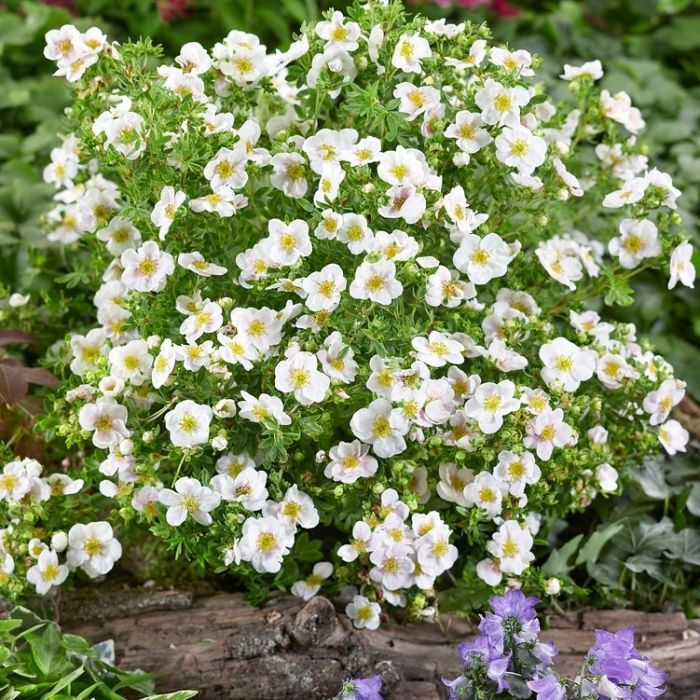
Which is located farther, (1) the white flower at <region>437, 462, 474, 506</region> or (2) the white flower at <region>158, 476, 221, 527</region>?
(1) the white flower at <region>437, 462, 474, 506</region>

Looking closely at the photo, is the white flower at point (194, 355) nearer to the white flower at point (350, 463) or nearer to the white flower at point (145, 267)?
the white flower at point (145, 267)

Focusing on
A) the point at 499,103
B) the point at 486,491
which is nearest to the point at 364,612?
the point at 486,491

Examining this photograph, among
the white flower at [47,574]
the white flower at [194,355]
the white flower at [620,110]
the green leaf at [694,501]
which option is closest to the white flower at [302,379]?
the white flower at [194,355]

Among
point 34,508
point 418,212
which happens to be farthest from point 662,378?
point 34,508

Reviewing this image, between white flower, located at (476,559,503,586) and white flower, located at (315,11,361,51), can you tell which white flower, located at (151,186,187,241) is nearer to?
white flower, located at (315,11,361,51)

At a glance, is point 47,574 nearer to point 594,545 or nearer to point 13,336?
point 13,336

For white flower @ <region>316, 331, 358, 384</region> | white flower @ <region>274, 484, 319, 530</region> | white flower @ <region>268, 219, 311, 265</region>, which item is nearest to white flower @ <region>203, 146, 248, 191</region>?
white flower @ <region>268, 219, 311, 265</region>
